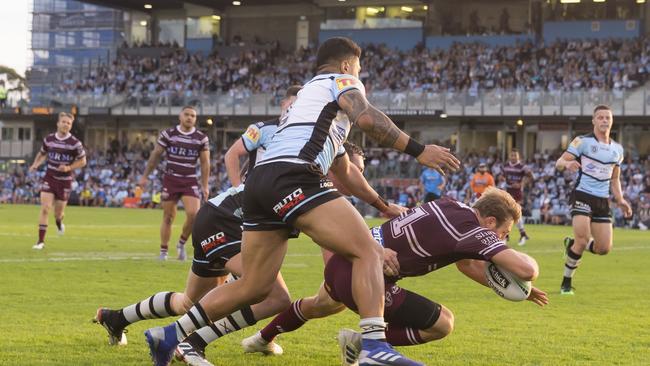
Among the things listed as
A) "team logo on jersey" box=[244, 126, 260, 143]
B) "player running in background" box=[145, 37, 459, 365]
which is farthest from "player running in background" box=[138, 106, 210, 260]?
"player running in background" box=[145, 37, 459, 365]

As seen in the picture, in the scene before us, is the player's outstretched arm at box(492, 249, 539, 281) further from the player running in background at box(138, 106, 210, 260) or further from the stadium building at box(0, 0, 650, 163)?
the stadium building at box(0, 0, 650, 163)

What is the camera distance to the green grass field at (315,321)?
769 cm

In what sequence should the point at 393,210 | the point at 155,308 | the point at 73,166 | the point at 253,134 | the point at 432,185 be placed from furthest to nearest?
the point at 432,185 → the point at 73,166 → the point at 253,134 → the point at 155,308 → the point at 393,210

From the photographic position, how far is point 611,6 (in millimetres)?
56406

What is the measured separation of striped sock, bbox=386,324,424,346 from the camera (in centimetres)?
691

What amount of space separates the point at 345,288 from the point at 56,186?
13.8m

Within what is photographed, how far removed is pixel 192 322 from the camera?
6836 millimetres

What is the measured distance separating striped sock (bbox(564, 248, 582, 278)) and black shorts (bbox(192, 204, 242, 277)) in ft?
22.5

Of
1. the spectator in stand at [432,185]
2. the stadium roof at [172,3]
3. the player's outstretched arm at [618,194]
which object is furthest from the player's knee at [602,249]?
the stadium roof at [172,3]

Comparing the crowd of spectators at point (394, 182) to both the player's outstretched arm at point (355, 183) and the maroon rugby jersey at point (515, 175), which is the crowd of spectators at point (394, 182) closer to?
the maroon rugby jersey at point (515, 175)

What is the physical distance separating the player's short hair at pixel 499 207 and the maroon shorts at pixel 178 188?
10.2m

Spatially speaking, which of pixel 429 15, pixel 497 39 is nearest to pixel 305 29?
pixel 429 15

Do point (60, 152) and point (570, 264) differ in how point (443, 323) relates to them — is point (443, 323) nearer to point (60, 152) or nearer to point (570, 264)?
point (570, 264)

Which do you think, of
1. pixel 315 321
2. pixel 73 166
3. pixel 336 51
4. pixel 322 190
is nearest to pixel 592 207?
pixel 315 321
